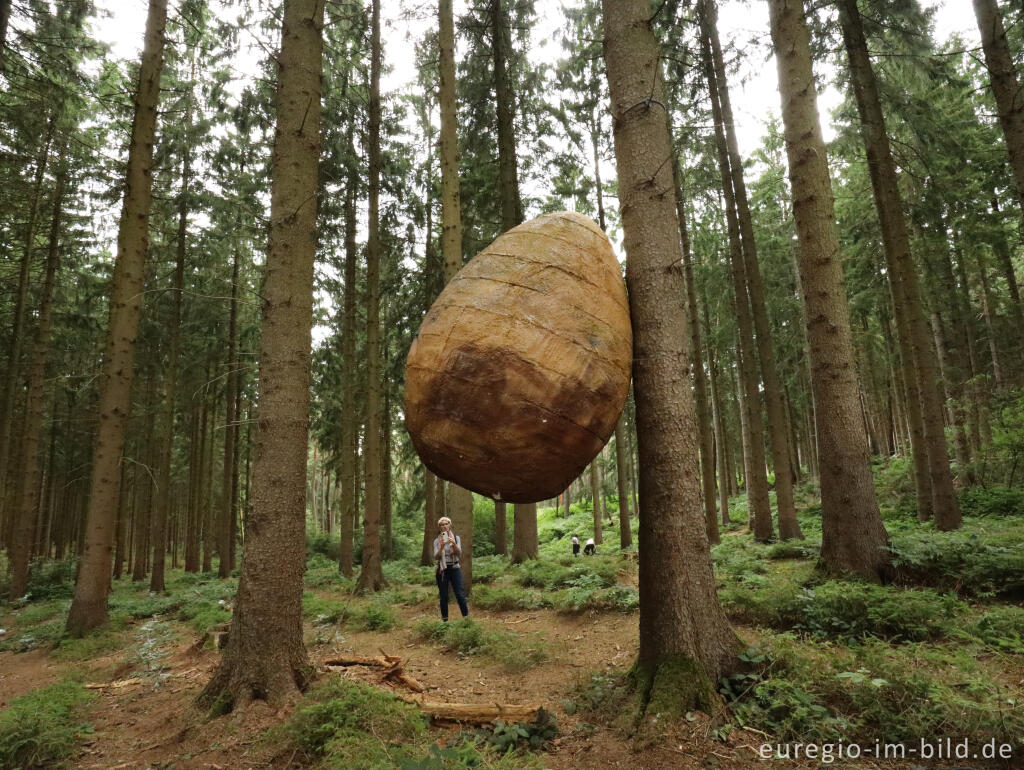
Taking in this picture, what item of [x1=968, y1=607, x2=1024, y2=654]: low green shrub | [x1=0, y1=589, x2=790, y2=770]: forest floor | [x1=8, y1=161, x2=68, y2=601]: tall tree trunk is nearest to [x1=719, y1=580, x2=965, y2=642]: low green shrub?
→ [x1=968, y1=607, x2=1024, y2=654]: low green shrub

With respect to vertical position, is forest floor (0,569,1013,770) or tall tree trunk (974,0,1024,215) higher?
tall tree trunk (974,0,1024,215)

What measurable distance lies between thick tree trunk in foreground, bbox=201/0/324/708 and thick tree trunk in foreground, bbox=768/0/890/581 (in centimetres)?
619

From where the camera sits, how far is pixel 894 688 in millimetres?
3592

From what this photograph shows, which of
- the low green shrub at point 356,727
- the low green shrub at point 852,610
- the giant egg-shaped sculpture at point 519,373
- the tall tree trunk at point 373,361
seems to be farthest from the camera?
the tall tree trunk at point 373,361

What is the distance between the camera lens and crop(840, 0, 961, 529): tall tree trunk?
→ 9.73 meters

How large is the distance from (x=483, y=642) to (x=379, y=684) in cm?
190

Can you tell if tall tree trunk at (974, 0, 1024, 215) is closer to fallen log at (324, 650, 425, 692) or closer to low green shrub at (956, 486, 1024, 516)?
low green shrub at (956, 486, 1024, 516)

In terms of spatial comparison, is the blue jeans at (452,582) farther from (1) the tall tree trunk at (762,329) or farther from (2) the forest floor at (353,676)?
(1) the tall tree trunk at (762,329)

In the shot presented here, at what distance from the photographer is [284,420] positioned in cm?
525

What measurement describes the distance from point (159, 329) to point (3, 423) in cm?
441

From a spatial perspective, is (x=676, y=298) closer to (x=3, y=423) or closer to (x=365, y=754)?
(x=365, y=754)

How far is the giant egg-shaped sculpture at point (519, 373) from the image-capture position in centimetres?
302

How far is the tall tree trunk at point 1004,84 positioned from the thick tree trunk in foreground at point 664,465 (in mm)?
6399

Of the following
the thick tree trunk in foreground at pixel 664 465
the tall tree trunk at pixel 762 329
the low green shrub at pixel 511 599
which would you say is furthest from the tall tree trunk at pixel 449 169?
the thick tree trunk in foreground at pixel 664 465
